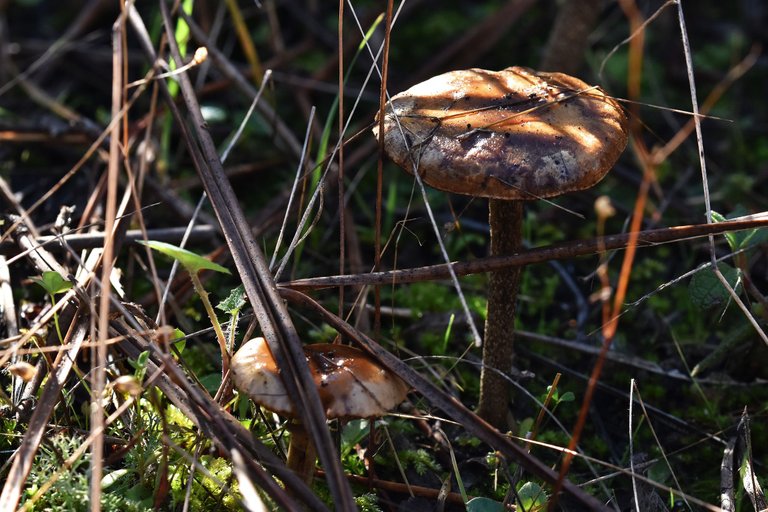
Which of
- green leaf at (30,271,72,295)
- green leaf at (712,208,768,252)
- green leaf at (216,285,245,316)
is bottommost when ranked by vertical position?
green leaf at (712,208,768,252)

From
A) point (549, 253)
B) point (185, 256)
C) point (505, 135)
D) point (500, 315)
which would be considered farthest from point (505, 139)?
point (185, 256)

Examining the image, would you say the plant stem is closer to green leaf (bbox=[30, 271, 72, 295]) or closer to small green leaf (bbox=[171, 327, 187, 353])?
small green leaf (bbox=[171, 327, 187, 353])

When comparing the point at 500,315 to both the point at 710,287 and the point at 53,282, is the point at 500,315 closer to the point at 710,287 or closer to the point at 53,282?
the point at 710,287

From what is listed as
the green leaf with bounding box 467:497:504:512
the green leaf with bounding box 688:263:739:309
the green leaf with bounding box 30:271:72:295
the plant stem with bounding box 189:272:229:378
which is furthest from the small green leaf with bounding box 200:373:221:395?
the green leaf with bounding box 688:263:739:309

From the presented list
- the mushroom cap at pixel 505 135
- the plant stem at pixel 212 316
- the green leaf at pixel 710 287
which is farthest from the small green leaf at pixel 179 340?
the green leaf at pixel 710 287

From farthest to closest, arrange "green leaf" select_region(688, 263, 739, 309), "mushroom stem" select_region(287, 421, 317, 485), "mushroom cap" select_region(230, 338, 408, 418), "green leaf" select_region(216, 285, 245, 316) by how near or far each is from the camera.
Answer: "green leaf" select_region(688, 263, 739, 309)
"green leaf" select_region(216, 285, 245, 316)
"mushroom stem" select_region(287, 421, 317, 485)
"mushroom cap" select_region(230, 338, 408, 418)

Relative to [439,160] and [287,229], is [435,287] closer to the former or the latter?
[287,229]
